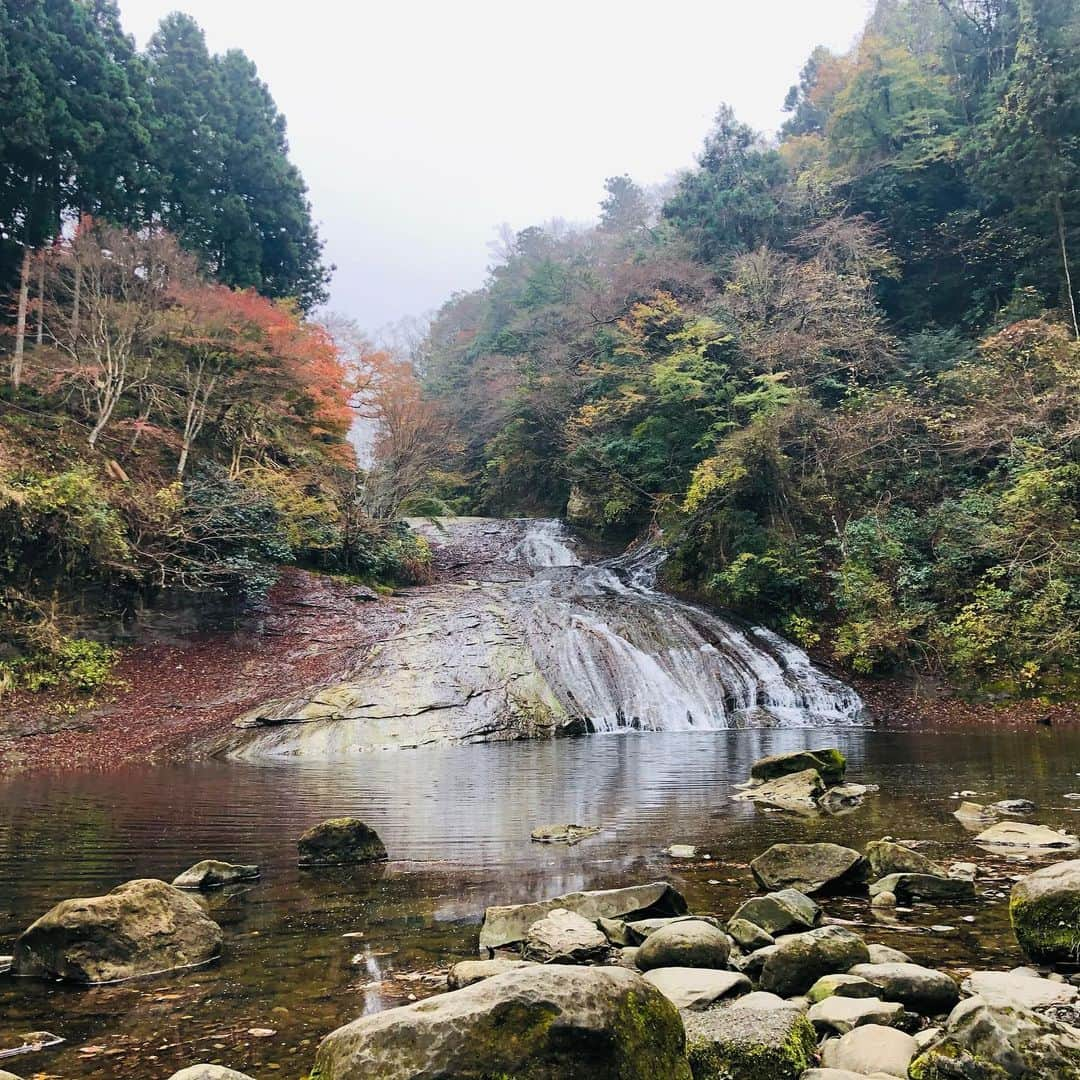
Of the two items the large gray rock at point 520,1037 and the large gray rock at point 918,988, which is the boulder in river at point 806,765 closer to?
the large gray rock at point 918,988

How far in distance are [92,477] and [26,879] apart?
1402 centimetres

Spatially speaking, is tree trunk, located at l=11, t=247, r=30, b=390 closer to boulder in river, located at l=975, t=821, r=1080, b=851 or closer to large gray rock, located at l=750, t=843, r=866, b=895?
large gray rock, located at l=750, t=843, r=866, b=895

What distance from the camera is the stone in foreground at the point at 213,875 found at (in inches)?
208

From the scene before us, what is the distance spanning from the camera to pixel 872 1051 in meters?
2.69

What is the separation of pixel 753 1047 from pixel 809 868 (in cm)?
260

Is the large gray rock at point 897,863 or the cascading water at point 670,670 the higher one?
the cascading water at point 670,670

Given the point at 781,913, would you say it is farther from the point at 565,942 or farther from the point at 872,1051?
the point at 872,1051

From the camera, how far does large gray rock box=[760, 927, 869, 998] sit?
3.44 meters

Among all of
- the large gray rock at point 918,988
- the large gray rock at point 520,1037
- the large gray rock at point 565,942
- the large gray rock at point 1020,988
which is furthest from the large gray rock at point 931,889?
the large gray rock at point 520,1037

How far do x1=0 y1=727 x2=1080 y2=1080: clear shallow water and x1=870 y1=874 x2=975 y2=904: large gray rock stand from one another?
14 cm

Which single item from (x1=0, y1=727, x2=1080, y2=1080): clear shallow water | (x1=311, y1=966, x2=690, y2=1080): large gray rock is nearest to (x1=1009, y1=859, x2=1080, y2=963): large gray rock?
(x1=0, y1=727, x2=1080, y2=1080): clear shallow water

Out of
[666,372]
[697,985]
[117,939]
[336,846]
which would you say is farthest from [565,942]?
[666,372]

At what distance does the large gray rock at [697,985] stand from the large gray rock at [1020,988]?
914 mm

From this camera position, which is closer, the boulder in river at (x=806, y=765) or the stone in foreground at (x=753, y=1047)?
the stone in foreground at (x=753, y=1047)
